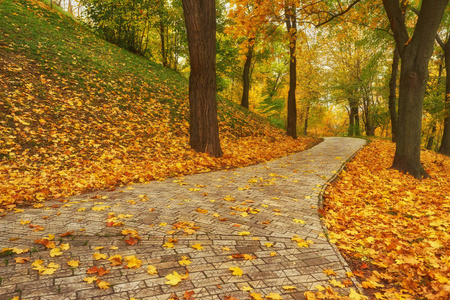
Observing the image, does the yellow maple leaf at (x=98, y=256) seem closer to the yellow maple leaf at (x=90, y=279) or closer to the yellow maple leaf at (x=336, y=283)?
the yellow maple leaf at (x=90, y=279)

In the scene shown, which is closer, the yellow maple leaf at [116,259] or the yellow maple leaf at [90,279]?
the yellow maple leaf at [90,279]

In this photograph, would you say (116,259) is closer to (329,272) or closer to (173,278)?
(173,278)

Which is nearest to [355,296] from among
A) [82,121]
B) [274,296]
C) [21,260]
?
[274,296]

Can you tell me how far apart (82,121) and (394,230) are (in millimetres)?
8432

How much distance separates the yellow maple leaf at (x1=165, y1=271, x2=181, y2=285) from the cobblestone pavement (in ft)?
0.20

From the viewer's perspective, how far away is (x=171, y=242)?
11.4 ft

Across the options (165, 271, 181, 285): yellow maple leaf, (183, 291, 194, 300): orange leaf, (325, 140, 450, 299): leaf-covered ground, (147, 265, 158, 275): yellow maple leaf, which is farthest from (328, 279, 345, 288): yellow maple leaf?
(147, 265, 158, 275): yellow maple leaf

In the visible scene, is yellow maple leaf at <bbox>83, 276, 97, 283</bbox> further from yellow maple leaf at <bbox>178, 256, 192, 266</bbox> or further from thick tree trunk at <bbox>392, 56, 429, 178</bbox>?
thick tree trunk at <bbox>392, 56, 429, 178</bbox>

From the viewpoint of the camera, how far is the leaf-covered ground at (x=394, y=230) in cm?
305

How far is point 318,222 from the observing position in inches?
175

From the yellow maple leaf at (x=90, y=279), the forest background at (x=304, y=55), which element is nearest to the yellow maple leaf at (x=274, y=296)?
the yellow maple leaf at (x=90, y=279)

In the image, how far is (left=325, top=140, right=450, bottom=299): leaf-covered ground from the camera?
120 inches

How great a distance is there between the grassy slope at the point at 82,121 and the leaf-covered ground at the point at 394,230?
3741 mm

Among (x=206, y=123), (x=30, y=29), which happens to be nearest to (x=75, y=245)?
(x=206, y=123)
